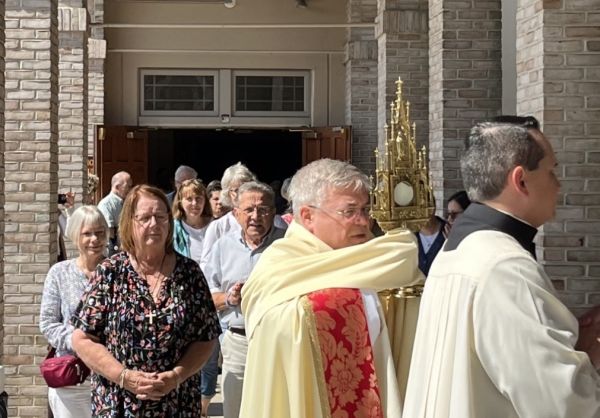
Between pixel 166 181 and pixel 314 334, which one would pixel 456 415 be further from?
pixel 166 181

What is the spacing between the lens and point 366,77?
17.9m

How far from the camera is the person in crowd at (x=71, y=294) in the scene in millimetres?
5711

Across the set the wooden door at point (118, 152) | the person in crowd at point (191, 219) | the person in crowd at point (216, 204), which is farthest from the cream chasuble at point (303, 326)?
the wooden door at point (118, 152)

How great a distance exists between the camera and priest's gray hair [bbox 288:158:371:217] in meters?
3.80

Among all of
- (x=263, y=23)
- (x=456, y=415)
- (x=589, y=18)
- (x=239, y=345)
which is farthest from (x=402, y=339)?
(x=263, y=23)

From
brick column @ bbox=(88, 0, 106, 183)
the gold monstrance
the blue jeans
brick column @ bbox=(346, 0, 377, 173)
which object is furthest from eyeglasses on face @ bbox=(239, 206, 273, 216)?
brick column @ bbox=(88, 0, 106, 183)

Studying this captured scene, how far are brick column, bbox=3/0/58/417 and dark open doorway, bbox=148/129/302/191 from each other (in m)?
13.8

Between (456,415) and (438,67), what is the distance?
7354 mm

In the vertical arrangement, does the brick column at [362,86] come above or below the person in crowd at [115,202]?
above

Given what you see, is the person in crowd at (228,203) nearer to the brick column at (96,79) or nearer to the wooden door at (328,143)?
the wooden door at (328,143)

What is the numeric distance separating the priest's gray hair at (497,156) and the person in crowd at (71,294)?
3242 mm

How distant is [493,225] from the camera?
9.62ft

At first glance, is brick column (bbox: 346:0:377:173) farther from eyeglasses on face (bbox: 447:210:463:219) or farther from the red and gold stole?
the red and gold stole

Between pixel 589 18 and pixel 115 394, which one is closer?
pixel 115 394
